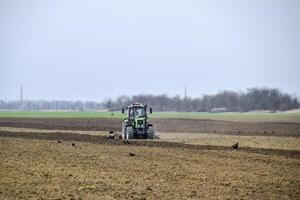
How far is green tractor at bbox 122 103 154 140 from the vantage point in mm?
31953

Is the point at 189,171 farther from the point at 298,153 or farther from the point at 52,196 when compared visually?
the point at 298,153

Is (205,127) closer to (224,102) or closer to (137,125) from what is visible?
(137,125)

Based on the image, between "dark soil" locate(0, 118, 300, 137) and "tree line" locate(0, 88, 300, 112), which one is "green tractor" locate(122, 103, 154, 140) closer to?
"dark soil" locate(0, 118, 300, 137)

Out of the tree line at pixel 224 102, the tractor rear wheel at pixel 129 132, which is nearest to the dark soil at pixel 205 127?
the tractor rear wheel at pixel 129 132

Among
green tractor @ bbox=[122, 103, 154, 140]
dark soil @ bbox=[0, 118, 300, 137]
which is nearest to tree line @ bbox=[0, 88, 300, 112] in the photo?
dark soil @ bbox=[0, 118, 300, 137]

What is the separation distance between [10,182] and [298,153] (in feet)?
44.1

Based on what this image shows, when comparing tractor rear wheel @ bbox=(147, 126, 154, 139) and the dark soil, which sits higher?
tractor rear wheel @ bbox=(147, 126, 154, 139)

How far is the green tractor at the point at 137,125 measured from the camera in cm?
3195

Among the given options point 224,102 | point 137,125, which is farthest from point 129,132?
point 224,102

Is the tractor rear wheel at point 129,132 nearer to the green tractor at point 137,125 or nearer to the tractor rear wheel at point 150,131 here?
the green tractor at point 137,125

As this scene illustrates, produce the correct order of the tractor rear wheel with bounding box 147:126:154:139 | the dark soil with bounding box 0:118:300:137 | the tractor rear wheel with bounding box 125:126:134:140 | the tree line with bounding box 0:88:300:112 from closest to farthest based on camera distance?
the tractor rear wheel with bounding box 125:126:134:140, the tractor rear wheel with bounding box 147:126:154:139, the dark soil with bounding box 0:118:300:137, the tree line with bounding box 0:88:300:112

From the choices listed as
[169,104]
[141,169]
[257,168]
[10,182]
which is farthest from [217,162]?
[169,104]

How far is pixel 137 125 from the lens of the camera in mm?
32250

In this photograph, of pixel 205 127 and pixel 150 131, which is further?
pixel 205 127
